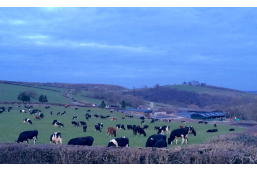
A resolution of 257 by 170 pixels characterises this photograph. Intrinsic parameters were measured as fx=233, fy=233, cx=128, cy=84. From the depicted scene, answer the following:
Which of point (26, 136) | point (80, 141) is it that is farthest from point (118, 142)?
point (26, 136)

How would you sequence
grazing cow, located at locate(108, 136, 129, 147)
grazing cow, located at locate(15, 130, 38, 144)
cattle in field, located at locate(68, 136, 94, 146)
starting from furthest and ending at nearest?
1. grazing cow, located at locate(15, 130, 38, 144)
2. cattle in field, located at locate(68, 136, 94, 146)
3. grazing cow, located at locate(108, 136, 129, 147)

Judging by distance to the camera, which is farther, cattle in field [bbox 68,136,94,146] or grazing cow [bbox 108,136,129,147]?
cattle in field [bbox 68,136,94,146]

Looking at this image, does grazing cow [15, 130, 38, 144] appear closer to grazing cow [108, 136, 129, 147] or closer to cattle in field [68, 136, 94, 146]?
cattle in field [68, 136, 94, 146]

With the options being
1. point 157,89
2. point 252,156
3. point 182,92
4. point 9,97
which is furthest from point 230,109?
point 252,156

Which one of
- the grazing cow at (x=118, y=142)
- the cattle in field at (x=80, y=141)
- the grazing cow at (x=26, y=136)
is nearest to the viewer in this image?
the grazing cow at (x=118, y=142)

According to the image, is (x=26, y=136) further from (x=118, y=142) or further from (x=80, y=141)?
(x=118, y=142)

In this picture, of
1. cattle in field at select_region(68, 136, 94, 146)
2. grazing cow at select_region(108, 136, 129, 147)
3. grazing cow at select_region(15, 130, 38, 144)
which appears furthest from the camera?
grazing cow at select_region(15, 130, 38, 144)

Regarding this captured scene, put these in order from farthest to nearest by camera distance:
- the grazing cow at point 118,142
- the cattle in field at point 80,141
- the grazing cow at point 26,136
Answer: the grazing cow at point 26,136 < the cattle in field at point 80,141 < the grazing cow at point 118,142

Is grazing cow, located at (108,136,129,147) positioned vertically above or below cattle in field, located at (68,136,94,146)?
above

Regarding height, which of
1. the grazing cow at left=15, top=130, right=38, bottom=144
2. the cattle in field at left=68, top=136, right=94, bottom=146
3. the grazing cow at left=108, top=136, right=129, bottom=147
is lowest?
the grazing cow at left=15, top=130, right=38, bottom=144

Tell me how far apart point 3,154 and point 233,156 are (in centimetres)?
887

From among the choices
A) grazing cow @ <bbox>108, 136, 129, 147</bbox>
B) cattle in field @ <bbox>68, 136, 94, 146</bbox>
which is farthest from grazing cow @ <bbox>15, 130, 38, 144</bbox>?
grazing cow @ <bbox>108, 136, 129, 147</bbox>

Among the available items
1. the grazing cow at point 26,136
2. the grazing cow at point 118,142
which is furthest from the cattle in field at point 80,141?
the grazing cow at point 26,136

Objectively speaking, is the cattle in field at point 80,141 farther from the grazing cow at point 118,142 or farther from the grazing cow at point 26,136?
the grazing cow at point 26,136
